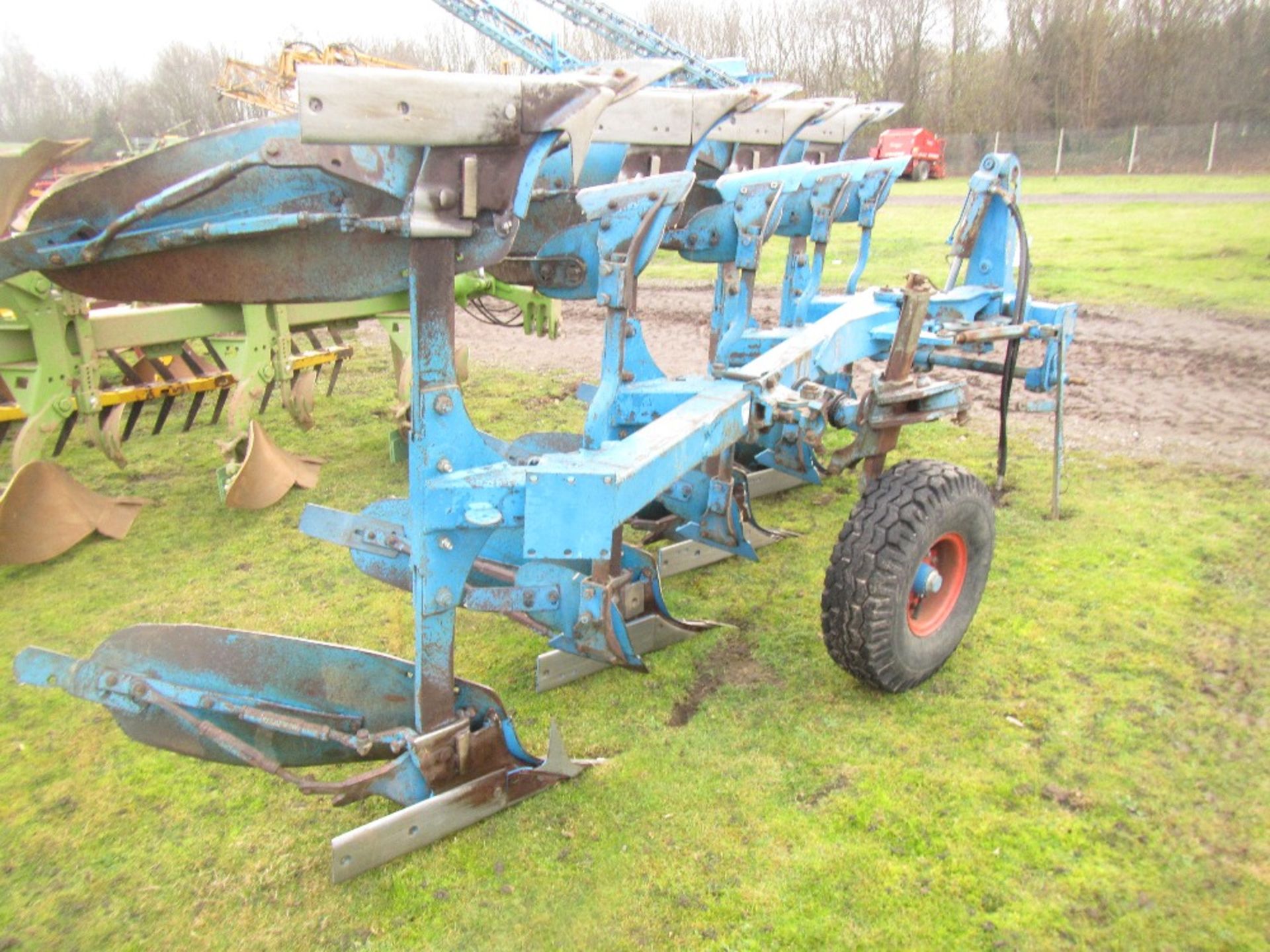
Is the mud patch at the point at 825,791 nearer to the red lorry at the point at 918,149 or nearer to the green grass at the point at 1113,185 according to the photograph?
the green grass at the point at 1113,185

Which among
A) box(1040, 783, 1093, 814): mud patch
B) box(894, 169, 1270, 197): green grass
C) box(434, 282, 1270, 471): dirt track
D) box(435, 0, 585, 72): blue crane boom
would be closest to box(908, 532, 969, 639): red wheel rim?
box(1040, 783, 1093, 814): mud patch

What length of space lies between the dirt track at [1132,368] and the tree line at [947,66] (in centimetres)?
1981

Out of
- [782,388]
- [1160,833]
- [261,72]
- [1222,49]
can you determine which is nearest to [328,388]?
[782,388]

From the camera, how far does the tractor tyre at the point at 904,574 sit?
3.36 meters

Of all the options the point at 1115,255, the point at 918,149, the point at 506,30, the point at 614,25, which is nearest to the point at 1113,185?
the point at 918,149

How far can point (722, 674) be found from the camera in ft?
12.6

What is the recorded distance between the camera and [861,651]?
340cm

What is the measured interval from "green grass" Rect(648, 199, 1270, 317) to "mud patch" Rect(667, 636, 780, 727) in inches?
331

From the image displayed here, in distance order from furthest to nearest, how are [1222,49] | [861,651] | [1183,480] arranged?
[1222,49] → [1183,480] → [861,651]

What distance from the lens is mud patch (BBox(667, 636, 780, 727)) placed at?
360cm

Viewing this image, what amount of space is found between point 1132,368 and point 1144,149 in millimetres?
26503

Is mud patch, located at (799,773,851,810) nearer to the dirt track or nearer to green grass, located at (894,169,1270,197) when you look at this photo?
the dirt track

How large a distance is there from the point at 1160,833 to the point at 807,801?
3.39 ft

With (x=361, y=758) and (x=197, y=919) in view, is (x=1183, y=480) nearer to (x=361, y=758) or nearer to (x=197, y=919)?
(x=361, y=758)
